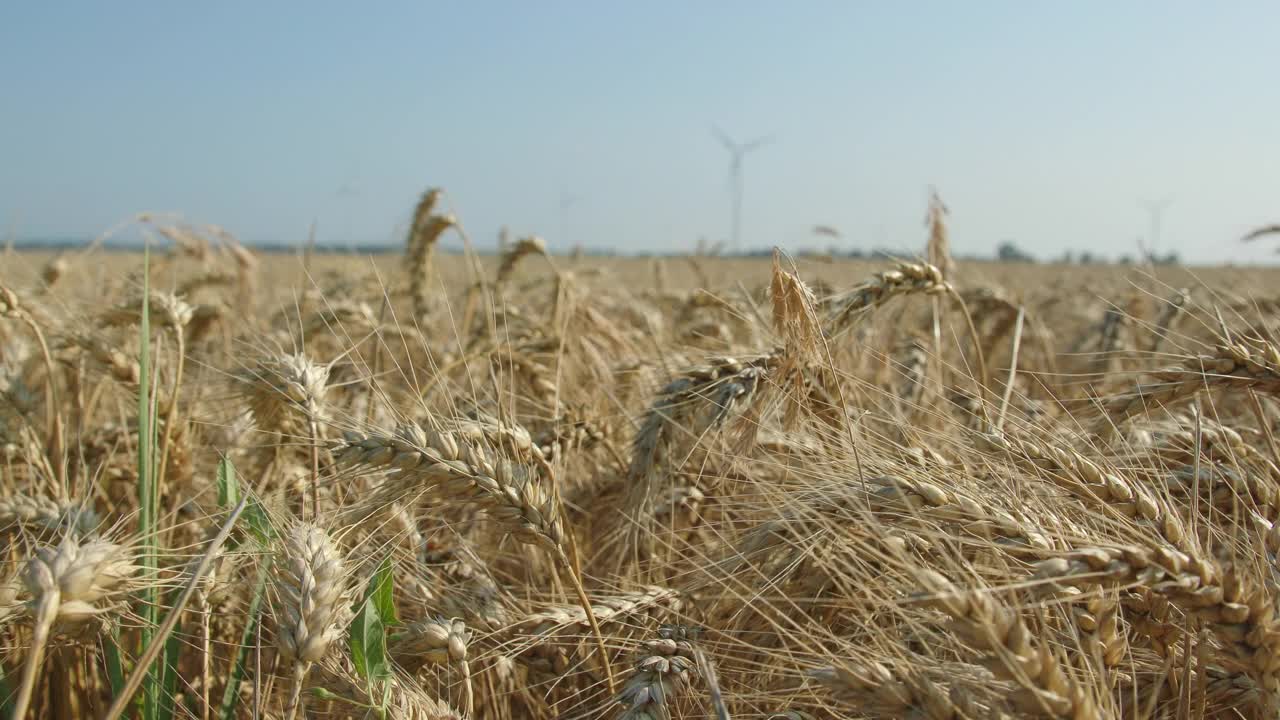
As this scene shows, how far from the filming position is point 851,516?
115cm

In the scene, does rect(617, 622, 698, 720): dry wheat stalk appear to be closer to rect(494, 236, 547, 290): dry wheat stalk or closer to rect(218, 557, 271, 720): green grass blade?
rect(218, 557, 271, 720): green grass blade

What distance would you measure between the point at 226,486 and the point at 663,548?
98 centimetres

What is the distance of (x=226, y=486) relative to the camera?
4.85 ft

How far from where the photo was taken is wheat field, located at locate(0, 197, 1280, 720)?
3.17 feet

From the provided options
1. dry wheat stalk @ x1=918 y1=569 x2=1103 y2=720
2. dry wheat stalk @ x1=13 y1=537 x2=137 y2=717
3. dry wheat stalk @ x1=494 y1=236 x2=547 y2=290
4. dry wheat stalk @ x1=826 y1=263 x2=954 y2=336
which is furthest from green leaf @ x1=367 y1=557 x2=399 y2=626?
dry wheat stalk @ x1=494 y1=236 x2=547 y2=290

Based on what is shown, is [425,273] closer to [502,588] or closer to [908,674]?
[502,588]

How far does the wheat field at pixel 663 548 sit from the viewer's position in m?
0.97

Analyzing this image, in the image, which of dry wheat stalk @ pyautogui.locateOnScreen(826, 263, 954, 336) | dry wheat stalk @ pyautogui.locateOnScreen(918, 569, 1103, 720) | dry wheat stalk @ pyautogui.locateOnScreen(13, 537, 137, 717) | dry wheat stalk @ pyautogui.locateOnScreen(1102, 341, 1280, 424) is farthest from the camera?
dry wheat stalk @ pyautogui.locateOnScreen(826, 263, 954, 336)

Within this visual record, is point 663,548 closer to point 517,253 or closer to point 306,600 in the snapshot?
point 306,600

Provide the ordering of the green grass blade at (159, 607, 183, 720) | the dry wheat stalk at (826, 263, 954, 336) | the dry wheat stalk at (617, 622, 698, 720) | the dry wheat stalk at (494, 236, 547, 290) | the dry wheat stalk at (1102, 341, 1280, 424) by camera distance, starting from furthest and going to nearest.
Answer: the dry wheat stalk at (494, 236, 547, 290), the dry wheat stalk at (826, 263, 954, 336), the dry wheat stalk at (1102, 341, 1280, 424), the green grass blade at (159, 607, 183, 720), the dry wheat stalk at (617, 622, 698, 720)

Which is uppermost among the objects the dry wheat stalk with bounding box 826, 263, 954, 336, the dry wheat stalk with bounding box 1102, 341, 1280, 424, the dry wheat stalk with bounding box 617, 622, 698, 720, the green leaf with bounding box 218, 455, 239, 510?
the dry wheat stalk with bounding box 826, 263, 954, 336

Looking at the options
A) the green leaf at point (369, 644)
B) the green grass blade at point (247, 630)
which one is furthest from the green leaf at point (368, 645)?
the green grass blade at point (247, 630)

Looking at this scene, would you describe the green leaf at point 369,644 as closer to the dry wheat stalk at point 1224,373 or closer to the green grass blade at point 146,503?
the green grass blade at point 146,503

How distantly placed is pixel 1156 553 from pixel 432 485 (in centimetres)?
102
